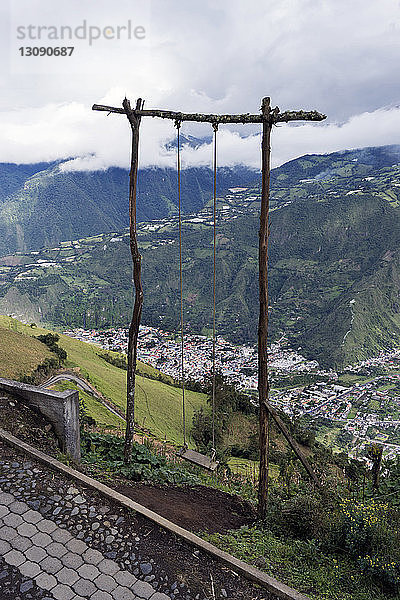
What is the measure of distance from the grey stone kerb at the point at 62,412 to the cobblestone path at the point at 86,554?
0.92 metres

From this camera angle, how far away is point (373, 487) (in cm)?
578

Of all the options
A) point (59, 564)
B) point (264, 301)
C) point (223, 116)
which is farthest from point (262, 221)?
point (59, 564)

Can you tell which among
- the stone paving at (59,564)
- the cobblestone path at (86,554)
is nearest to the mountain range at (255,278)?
the cobblestone path at (86,554)

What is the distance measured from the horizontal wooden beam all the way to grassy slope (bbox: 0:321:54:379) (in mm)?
7685

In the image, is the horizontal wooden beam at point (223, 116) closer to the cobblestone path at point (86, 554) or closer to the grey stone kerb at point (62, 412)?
the grey stone kerb at point (62, 412)

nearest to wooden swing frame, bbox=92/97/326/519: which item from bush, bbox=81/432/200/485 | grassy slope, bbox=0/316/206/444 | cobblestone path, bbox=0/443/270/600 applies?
bush, bbox=81/432/200/485

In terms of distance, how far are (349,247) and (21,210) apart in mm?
143200

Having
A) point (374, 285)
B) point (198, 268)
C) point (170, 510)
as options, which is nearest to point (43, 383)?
point (170, 510)

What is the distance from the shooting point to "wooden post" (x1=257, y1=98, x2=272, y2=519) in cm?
464

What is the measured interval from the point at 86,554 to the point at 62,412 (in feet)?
6.83

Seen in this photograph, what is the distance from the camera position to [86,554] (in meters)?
3.54

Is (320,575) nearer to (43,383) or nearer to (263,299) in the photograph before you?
(263,299)

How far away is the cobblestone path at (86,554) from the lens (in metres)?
3.19

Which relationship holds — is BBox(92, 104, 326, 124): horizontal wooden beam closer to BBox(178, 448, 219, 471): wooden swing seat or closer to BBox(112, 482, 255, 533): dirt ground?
BBox(112, 482, 255, 533): dirt ground
